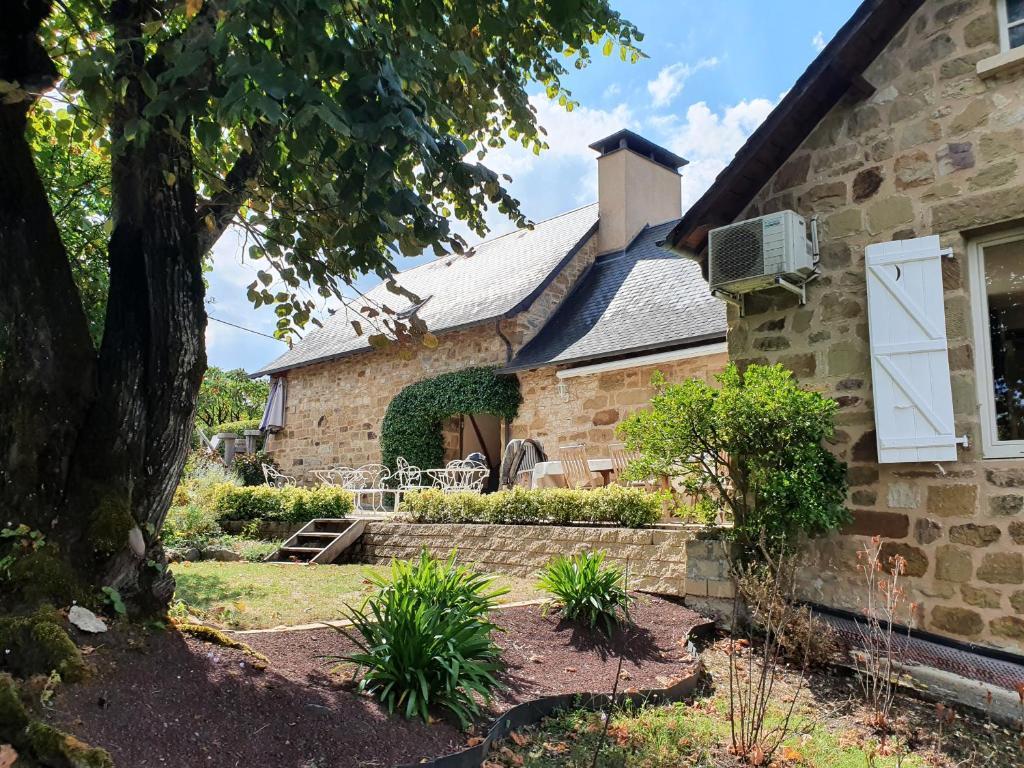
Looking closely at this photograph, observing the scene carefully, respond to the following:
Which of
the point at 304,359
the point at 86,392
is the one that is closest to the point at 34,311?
the point at 86,392

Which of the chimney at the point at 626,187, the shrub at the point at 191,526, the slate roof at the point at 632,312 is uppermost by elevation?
the chimney at the point at 626,187

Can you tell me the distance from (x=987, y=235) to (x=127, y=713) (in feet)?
18.7

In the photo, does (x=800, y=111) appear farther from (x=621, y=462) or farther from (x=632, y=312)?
(x=632, y=312)

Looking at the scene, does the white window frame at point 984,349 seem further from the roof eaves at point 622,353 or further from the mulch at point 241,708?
the roof eaves at point 622,353

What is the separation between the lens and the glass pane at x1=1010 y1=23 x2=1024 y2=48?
5.01m

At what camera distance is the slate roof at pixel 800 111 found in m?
5.39

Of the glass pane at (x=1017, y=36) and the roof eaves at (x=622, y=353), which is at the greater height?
the glass pane at (x=1017, y=36)

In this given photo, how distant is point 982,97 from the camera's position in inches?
201

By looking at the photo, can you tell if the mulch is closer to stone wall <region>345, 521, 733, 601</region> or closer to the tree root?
the tree root

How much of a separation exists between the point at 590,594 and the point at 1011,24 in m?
4.84

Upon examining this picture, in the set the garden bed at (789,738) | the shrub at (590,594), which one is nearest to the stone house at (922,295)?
the garden bed at (789,738)

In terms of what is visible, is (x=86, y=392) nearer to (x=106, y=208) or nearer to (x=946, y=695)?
(x=106, y=208)

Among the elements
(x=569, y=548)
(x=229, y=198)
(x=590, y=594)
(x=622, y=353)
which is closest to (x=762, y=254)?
(x=590, y=594)

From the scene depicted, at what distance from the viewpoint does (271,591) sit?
621 cm
